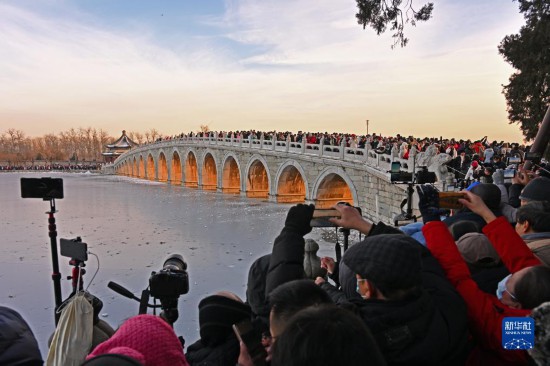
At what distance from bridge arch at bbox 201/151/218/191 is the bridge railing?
1.66 m

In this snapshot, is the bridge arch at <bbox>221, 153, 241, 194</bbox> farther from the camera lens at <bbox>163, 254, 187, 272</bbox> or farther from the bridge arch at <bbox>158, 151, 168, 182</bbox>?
the camera lens at <bbox>163, 254, 187, 272</bbox>

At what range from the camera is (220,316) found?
171 cm

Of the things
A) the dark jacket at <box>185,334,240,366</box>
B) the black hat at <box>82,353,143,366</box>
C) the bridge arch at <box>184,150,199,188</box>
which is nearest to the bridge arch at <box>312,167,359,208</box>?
the dark jacket at <box>185,334,240,366</box>

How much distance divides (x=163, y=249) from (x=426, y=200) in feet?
35.9

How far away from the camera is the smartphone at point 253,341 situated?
1427 mm

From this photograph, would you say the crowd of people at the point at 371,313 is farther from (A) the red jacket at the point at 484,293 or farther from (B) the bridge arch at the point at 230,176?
(B) the bridge arch at the point at 230,176

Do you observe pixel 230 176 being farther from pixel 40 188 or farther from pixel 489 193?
pixel 489 193

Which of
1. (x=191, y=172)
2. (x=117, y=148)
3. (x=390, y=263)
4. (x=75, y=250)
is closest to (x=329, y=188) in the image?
(x=75, y=250)

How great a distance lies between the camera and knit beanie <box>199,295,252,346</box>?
5.63 ft

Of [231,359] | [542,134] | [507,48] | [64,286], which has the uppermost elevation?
[507,48]

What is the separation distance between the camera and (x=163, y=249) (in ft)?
39.2

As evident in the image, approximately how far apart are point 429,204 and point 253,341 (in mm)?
1103

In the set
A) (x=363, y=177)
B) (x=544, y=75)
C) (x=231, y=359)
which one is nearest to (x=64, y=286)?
(x=231, y=359)

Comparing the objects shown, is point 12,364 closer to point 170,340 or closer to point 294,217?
point 170,340
